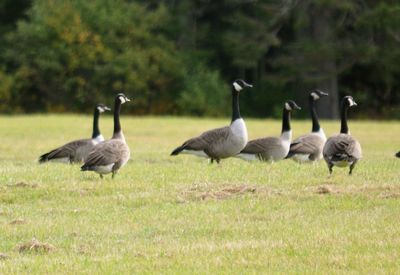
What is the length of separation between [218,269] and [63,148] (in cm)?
1122

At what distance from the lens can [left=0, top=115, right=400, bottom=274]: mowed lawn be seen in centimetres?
1023

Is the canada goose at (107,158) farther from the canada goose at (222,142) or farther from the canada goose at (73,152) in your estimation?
the canada goose at (73,152)

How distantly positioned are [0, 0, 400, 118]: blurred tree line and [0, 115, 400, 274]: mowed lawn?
3502cm

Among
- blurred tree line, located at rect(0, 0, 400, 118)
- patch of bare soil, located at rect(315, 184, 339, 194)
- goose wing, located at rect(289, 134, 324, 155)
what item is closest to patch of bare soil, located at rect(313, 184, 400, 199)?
patch of bare soil, located at rect(315, 184, 339, 194)

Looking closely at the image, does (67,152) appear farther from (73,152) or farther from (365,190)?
(365,190)

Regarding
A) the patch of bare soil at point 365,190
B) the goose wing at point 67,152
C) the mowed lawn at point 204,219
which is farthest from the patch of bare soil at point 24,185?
the goose wing at point 67,152

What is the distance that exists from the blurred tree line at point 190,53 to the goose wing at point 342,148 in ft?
116

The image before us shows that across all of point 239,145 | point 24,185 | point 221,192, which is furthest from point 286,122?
point 24,185

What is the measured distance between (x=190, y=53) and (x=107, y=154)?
144 feet

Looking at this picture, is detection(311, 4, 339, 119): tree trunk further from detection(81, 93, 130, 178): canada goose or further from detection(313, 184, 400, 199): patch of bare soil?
detection(313, 184, 400, 199): patch of bare soil

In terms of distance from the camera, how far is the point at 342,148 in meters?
16.0

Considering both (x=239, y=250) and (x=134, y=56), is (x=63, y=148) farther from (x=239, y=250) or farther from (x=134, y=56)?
(x=134, y=56)

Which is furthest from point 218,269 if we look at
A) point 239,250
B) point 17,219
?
point 17,219

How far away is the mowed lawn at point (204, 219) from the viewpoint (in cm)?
1023
